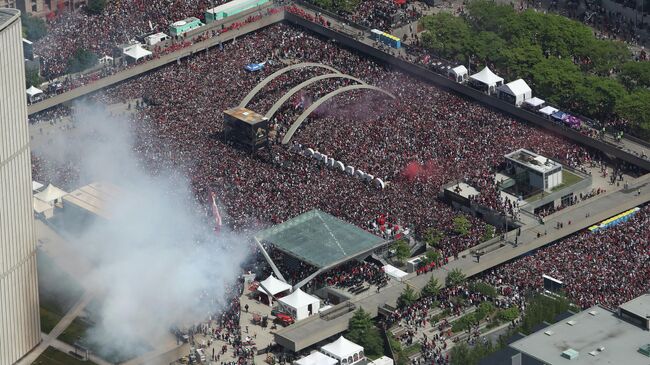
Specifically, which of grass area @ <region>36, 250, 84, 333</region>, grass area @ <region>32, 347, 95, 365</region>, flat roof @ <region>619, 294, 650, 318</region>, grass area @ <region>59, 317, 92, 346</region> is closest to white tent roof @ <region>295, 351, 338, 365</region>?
grass area @ <region>32, 347, 95, 365</region>

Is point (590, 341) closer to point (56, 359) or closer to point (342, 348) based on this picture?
point (342, 348)

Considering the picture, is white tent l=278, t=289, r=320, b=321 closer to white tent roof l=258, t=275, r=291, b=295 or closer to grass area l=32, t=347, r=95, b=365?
white tent roof l=258, t=275, r=291, b=295

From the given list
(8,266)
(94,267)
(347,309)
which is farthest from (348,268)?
(8,266)

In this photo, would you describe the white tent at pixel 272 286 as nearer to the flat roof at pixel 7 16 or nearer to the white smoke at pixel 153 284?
the white smoke at pixel 153 284

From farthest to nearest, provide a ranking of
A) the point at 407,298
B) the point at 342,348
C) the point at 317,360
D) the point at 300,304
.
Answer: the point at 407,298, the point at 300,304, the point at 342,348, the point at 317,360

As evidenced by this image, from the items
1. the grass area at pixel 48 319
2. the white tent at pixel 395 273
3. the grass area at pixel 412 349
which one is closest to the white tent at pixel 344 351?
the grass area at pixel 412 349

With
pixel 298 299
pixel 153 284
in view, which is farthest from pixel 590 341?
pixel 153 284

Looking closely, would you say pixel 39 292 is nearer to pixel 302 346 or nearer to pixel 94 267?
pixel 94 267
